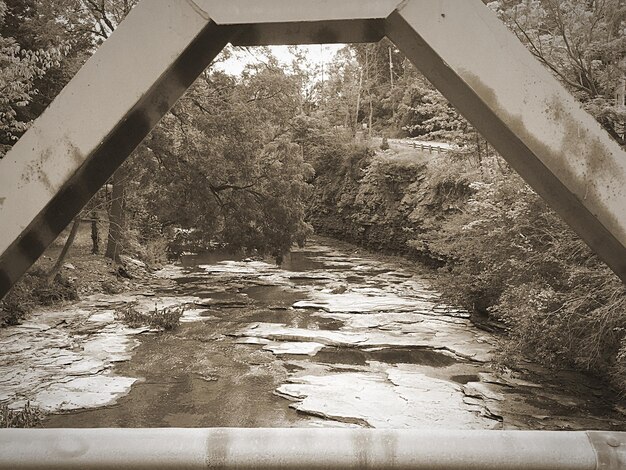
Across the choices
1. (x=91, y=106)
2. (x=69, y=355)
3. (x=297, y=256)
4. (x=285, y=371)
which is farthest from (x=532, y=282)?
(x=297, y=256)

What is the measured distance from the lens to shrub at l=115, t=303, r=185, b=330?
1280 cm

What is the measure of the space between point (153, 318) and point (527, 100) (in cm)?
1192

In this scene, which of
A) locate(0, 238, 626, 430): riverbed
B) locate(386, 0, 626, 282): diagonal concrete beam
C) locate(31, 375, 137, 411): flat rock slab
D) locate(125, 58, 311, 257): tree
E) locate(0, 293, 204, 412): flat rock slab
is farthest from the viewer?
locate(125, 58, 311, 257): tree

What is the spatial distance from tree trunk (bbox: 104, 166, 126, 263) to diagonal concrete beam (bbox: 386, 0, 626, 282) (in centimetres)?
1377

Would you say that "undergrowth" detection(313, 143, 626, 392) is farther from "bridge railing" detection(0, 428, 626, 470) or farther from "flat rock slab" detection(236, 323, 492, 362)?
"bridge railing" detection(0, 428, 626, 470)

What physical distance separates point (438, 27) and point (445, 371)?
8911 millimetres

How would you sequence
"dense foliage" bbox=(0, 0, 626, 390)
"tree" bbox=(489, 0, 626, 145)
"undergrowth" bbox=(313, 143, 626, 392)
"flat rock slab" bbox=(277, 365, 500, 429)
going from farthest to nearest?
"dense foliage" bbox=(0, 0, 626, 390), "tree" bbox=(489, 0, 626, 145), "undergrowth" bbox=(313, 143, 626, 392), "flat rock slab" bbox=(277, 365, 500, 429)

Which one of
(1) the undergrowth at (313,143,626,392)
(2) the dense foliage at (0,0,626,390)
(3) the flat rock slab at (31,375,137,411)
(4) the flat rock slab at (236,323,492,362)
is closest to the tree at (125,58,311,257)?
(2) the dense foliage at (0,0,626,390)

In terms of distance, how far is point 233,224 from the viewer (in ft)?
54.3

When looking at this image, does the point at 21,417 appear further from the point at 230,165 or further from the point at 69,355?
the point at 230,165

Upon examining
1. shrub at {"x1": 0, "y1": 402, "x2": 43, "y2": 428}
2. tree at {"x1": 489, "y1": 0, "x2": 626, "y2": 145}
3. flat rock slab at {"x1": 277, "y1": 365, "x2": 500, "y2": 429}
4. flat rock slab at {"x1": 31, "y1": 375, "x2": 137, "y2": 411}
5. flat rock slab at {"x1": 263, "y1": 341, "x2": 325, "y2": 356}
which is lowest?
flat rock slab at {"x1": 31, "y1": 375, "x2": 137, "y2": 411}

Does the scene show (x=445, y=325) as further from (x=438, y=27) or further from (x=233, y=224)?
(x=438, y=27)

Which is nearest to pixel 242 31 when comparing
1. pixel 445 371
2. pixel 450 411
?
pixel 450 411

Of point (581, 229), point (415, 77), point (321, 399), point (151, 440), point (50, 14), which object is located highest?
point (415, 77)
